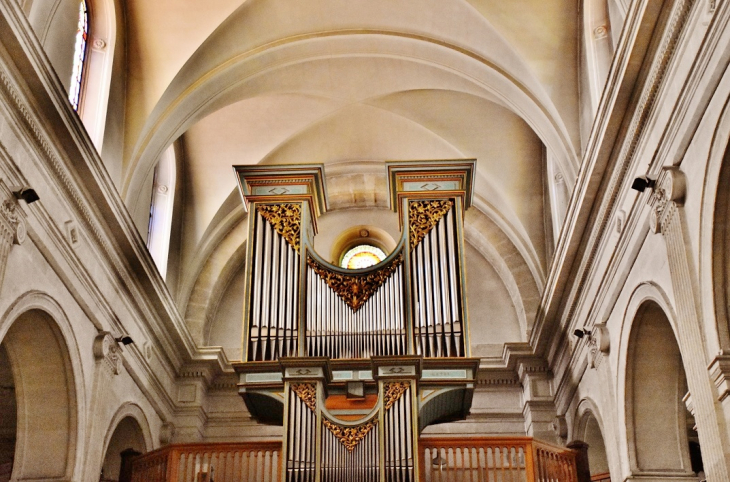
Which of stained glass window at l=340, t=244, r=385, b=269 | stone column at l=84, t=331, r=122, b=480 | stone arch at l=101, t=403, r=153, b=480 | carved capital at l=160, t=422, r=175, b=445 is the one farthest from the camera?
stained glass window at l=340, t=244, r=385, b=269

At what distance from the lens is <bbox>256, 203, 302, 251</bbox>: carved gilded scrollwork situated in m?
12.9

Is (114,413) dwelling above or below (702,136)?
below

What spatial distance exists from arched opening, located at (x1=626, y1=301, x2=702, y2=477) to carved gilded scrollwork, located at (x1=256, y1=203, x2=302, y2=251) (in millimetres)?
4739

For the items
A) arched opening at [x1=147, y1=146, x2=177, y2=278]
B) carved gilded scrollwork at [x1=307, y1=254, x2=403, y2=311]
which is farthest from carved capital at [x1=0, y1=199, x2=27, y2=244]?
arched opening at [x1=147, y1=146, x2=177, y2=278]

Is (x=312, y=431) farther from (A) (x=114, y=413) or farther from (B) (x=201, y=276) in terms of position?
(B) (x=201, y=276)

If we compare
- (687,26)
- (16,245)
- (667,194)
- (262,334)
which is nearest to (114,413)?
(262,334)

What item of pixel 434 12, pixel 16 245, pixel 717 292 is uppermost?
pixel 434 12

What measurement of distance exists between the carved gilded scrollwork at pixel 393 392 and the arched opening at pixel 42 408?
11.8ft

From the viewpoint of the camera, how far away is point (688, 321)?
8273mm

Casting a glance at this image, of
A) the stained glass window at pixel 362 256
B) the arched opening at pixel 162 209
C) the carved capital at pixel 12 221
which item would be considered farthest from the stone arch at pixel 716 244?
the stained glass window at pixel 362 256

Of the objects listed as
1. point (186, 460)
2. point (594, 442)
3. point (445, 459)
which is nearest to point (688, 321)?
point (445, 459)

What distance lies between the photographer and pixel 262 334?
12242 millimetres

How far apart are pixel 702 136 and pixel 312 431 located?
5.42m

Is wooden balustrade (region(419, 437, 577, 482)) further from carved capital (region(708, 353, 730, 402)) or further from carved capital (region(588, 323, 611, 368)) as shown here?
carved capital (region(708, 353, 730, 402))
